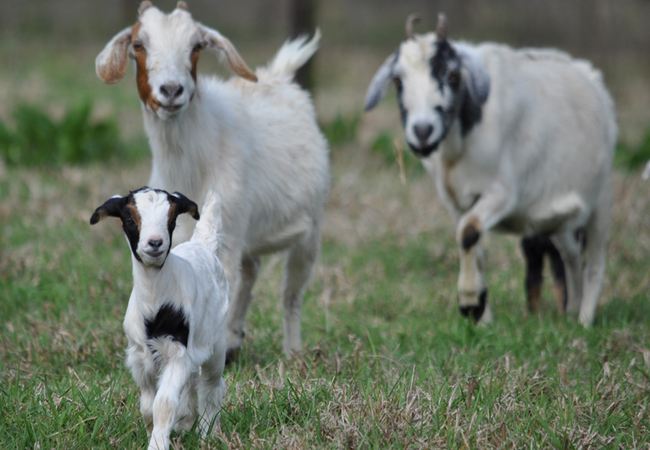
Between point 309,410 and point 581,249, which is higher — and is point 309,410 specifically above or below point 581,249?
above

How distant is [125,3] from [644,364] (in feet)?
53.8

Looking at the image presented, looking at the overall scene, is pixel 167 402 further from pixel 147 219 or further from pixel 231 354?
pixel 231 354

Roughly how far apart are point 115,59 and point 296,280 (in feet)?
6.12

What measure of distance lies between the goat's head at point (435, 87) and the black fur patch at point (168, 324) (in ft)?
9.60

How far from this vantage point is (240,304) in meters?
5.16

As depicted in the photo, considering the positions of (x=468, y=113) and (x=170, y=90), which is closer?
(x=170, y=90)

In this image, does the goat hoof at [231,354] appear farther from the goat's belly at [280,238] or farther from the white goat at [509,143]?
the white goat at [509,143]

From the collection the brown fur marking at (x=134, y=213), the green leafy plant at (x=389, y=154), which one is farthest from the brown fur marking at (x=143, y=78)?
the green leafy plant at (x=389, y=154)

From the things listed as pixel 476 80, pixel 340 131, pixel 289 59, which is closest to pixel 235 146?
pixel 289 59

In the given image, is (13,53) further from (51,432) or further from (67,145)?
(51,432)

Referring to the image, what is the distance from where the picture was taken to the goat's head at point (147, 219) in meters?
2.64

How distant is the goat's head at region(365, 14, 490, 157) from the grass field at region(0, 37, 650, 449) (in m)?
1.35

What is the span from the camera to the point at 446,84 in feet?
18.2

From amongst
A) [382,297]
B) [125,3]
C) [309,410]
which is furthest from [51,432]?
[125,3]
